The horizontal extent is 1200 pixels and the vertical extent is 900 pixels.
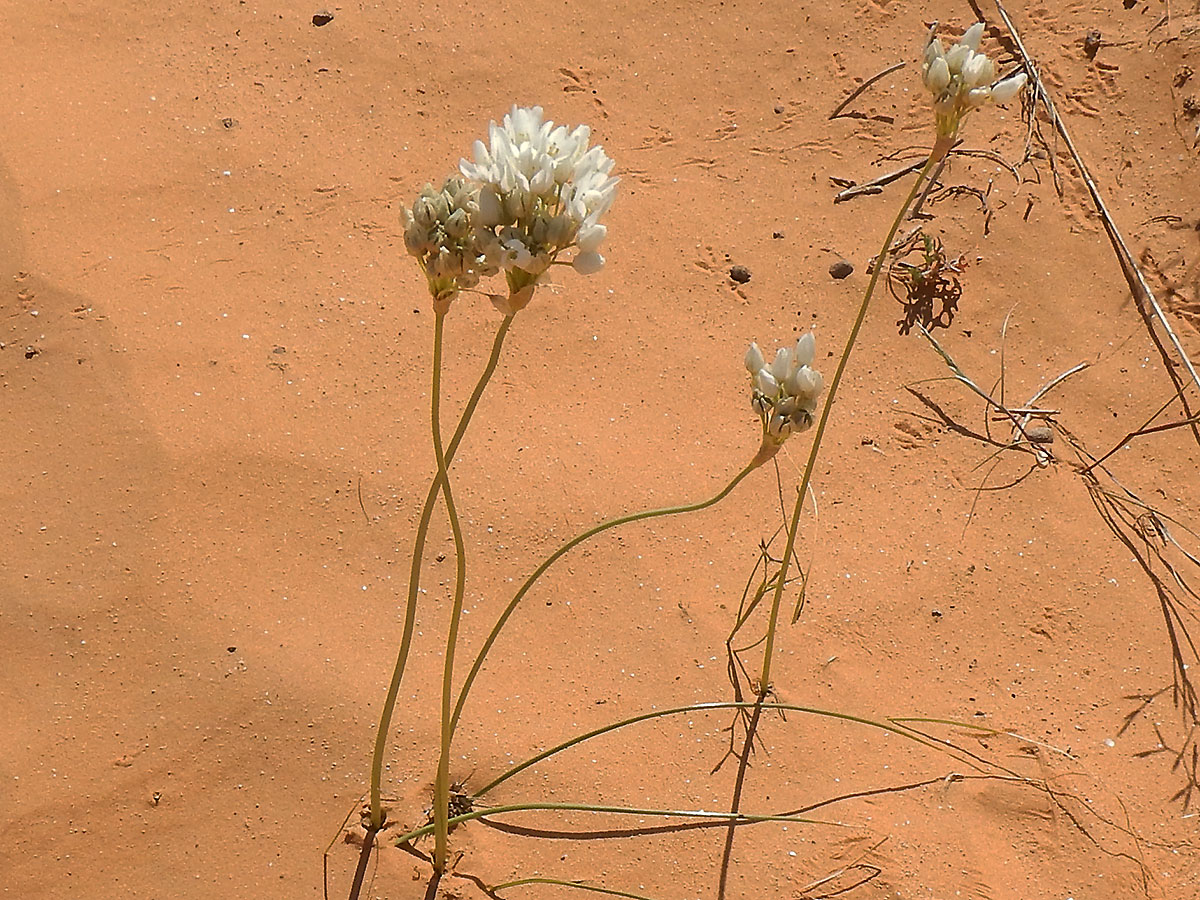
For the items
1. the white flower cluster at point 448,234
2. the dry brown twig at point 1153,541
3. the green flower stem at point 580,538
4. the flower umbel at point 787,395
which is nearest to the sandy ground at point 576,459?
the dry brown twig at point 1153,541

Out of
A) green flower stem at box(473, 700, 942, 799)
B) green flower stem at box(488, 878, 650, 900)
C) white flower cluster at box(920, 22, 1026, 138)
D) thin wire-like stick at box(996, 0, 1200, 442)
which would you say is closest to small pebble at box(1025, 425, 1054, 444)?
thin wire-like stick at box(996, 0, 1200, 442)

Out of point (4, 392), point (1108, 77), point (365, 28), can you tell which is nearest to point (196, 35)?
point (365, 28)

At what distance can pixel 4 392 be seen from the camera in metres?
2.37

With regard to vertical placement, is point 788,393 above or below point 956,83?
below

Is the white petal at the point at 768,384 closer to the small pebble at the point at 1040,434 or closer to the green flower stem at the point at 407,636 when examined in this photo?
the green flower stem at the point at 407,636

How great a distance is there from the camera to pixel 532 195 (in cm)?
137

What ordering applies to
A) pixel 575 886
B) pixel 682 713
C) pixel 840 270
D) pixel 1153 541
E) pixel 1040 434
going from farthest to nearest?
1. pixel 840 270
2. pixel 1040 434
3. pixel 1153 541
4. pixel 682 713
5. pixel 575 886

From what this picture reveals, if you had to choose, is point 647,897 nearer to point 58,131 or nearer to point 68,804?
point 68,804

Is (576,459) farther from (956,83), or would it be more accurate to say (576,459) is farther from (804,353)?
(956,83)

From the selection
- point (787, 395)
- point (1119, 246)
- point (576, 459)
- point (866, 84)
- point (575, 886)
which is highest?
point (866, 84)

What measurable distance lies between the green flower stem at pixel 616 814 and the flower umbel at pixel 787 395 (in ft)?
1.92

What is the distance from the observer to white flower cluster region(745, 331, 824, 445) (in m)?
1.51

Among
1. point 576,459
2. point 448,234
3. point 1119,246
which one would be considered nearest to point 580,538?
point 448,234

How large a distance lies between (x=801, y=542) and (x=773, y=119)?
4.72ft
